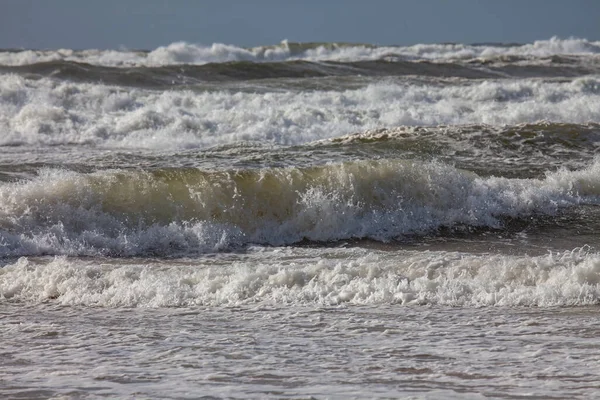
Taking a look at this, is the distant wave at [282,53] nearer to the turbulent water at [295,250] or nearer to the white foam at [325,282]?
the turbulent water at [295,250]

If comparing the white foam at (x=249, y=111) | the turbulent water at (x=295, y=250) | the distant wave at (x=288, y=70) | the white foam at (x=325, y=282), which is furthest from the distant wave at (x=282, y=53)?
the white foam at (x=325, y=282)

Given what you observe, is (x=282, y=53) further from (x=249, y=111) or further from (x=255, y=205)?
(x=255, y=205)

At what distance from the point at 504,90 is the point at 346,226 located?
13277 millimetres

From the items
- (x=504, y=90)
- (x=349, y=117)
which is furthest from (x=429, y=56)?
(x=349, y=117)

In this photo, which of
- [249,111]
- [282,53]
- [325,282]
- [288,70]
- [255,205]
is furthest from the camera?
[282,53]

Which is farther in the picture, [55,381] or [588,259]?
[588,259]

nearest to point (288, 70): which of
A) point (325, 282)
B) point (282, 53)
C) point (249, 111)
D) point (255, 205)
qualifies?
point (249, 111)

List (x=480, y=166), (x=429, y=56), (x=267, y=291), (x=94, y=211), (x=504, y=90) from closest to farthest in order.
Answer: (x=267, y=291) < (x=94, y=211) < (x=480, y=166) < (x=504, y=90) < (x=429, y=56)

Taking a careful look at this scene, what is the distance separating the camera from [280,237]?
9516 millimetres

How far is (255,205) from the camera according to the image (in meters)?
10.0

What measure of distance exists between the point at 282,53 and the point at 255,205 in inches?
1215

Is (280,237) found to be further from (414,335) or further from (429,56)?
(429,56)

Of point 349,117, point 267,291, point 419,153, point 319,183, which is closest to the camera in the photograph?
point 267,291

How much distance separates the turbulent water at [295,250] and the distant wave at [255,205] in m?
0.03
